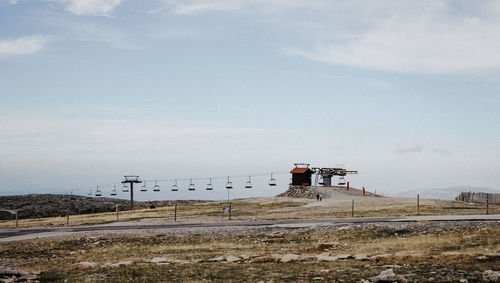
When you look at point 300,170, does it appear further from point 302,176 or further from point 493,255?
point 493,255

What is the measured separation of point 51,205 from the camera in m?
127

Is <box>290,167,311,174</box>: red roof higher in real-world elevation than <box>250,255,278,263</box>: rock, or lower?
higher

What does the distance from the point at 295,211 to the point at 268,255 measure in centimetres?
4186

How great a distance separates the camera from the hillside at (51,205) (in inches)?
4242

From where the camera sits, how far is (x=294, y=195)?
322 ft

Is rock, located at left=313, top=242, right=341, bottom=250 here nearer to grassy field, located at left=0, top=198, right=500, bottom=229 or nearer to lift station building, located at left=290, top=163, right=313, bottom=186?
grassy field, located at left=0, top=198, right=500, bottom=229

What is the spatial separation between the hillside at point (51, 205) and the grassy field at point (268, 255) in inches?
2840

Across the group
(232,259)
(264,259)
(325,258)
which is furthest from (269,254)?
(325,258)

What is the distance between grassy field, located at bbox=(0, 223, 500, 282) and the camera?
19.1 m

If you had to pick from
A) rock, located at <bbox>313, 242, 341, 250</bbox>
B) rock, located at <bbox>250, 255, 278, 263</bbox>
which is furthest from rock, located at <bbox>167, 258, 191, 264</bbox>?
rock, located at <bbox>313, 242, 341, 250</bbox>

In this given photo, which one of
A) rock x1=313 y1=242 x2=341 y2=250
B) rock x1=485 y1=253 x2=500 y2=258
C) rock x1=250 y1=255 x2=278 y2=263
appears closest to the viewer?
rock x1=485 y1=253 x2=500 y2=258

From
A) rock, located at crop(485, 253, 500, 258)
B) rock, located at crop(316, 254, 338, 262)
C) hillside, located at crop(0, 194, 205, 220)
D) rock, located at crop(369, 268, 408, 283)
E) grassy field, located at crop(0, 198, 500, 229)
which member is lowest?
hillside, located at crop(0, 194, 205, 220)

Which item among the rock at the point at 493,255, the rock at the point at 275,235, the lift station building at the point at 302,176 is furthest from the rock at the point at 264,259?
the lift station building at the point at 302,176

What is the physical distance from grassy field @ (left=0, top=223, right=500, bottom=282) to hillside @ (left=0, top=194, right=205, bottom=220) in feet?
237
